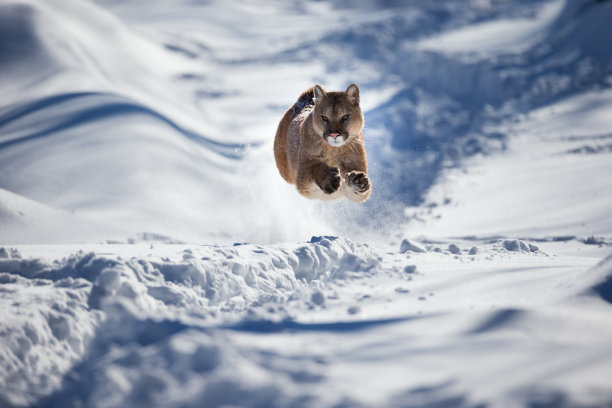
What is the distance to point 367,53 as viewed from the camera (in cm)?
1747

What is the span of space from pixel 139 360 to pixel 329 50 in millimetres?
16131

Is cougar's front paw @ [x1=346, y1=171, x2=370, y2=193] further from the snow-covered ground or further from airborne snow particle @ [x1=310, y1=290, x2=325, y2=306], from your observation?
airborne snow particle @ [x1=310, y1=290, x2=325, y2=306]

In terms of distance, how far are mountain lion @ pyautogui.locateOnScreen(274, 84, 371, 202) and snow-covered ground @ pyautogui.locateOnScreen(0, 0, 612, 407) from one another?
0.54m

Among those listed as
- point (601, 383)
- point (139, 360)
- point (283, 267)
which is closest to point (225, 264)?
point (283, 267)

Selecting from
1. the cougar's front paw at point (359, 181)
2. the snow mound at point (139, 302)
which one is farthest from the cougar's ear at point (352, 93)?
the snow mound at point (139, 302)

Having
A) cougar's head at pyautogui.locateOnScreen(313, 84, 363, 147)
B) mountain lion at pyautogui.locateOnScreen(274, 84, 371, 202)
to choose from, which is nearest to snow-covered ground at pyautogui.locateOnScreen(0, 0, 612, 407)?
mountain lion at pyautogui.locateOnScreen(274, 84, 371, 202)

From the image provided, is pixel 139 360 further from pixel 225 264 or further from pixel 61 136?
pixel 61 136

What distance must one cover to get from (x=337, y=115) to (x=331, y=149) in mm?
325

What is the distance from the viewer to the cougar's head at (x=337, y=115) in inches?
160

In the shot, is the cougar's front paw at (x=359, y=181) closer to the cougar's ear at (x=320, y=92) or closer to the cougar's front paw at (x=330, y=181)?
the cougar's front paw at (x=330, y=181)

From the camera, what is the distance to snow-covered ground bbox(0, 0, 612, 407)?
8.73ft

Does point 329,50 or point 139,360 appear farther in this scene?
point 329,50

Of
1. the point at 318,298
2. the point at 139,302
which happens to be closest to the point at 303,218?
the point at 318,298

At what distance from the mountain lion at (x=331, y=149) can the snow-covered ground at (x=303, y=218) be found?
1.78 ft
